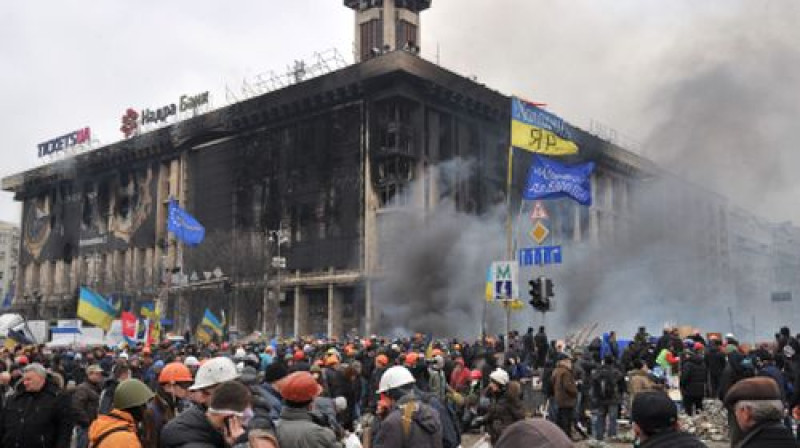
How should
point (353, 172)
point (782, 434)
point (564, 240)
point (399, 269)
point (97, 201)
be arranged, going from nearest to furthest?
point (782, 434), point (399, 269), point (353, 172), point (564, 240), point (97, 201)

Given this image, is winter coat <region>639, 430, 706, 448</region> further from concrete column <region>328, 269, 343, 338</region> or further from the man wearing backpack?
concrete column <region>328, 269, 343, 338</region>

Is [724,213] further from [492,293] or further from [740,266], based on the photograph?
[492,293]

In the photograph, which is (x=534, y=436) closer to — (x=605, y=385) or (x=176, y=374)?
(x=176, y=374)

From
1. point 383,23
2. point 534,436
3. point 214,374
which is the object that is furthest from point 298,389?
point 383,23

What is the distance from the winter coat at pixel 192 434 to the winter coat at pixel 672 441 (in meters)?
2.23

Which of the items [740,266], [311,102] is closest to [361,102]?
[311,102]

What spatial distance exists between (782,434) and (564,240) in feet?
212

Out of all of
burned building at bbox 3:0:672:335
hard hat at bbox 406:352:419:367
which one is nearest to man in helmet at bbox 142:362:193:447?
hard hat at bbox 406:352:419:367

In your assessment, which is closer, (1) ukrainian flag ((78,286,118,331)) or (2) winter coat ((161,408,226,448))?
(2) winter coat ((161,408,226,448))

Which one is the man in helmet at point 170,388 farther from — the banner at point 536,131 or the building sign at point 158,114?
the building sign at point 158,114

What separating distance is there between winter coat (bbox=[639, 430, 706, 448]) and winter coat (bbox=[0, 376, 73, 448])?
5.82m

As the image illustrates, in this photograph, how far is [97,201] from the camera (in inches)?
3113

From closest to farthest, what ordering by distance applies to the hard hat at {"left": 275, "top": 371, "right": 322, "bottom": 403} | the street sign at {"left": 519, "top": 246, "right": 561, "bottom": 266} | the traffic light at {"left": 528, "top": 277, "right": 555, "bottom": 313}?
the hard hat at {"left": 275, "top": 371, "right": 322, "bottom": 403} < the traffic light at {"left": 528, "top": 277, "right": 555, "bottom": 313} < the street sign at {"left": 519, "top": 246, "right": 561, "bottom": 266}

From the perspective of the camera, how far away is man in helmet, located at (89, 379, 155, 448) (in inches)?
174
